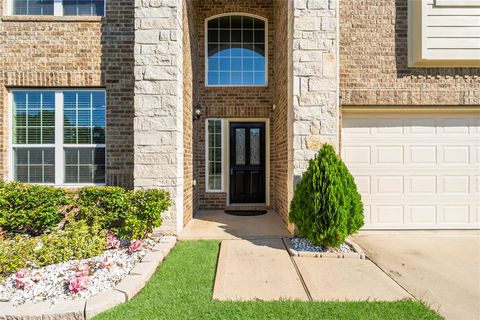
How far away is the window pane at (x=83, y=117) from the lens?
→ 198 inches

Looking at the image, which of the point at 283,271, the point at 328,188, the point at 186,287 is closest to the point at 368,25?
the point at 328,188

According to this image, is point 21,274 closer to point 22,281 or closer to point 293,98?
point 22,281

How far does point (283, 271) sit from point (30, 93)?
Result: 17.8 ft

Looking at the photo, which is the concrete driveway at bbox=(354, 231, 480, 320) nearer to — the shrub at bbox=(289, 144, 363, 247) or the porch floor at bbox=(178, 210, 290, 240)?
the shrub at bbox=(289, 144, 363, 247)

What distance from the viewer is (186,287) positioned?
2.78 meters

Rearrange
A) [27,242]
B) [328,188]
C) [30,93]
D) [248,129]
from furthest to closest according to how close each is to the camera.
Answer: [248,129]
[30,93]
[328,188]
[27,242]

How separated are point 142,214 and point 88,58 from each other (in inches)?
125

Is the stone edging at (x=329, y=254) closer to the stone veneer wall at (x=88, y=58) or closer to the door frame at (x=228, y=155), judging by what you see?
the door frame at (x=228, y=155)

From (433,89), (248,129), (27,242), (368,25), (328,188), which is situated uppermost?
(368,25)

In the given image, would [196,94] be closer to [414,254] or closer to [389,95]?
[389,95]

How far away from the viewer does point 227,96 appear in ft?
21.1

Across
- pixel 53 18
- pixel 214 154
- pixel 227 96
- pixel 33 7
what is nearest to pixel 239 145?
pixel 214 154

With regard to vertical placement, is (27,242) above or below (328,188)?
below

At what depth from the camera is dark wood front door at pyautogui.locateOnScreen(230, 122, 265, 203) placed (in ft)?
21.7
